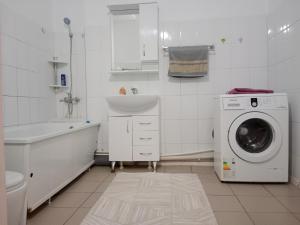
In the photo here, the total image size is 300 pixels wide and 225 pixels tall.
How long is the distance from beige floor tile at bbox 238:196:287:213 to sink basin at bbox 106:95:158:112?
123 cm

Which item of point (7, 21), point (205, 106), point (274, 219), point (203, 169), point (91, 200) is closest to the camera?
point (274, 219)

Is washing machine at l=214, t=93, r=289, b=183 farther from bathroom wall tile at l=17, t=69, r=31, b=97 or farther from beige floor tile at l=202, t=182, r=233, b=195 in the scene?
bathroom wall tile at l=17, t=69, r=31, b=97

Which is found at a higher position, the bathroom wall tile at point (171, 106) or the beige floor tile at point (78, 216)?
the bathroom wall tile at point (171, 106)

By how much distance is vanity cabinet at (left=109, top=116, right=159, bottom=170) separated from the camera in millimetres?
2357

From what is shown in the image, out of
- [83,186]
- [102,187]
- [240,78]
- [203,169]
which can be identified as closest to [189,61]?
[240,78]

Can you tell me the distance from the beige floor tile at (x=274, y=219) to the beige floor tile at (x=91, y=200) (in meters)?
1.14

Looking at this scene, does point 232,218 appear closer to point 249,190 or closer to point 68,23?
point 249,190

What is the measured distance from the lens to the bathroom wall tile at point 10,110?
1.88 metres

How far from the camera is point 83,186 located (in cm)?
201

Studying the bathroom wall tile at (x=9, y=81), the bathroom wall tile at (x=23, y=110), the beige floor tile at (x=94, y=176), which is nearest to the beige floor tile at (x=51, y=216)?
the beige floor tile at (x=94, y=176)

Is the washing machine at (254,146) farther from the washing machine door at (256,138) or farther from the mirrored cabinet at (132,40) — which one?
the mirrored cabinet at (132,40)

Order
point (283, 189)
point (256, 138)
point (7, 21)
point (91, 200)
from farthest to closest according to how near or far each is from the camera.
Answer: point (256, 138)
point (7, 21)
point (283, 189)
point (91, 200)

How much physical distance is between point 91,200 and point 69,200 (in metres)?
0.18

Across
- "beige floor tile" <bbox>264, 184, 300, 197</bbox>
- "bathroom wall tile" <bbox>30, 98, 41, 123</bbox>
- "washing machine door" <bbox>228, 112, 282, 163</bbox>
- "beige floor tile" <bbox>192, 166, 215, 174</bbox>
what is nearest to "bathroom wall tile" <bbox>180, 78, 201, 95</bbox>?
"washing machine door" <bbox>228, 112, 282, 163</bbox>
